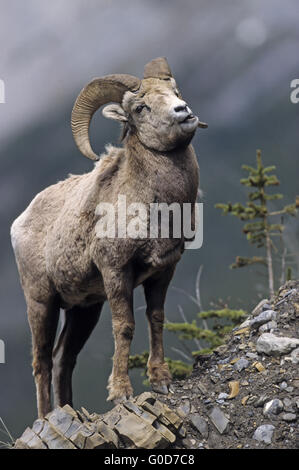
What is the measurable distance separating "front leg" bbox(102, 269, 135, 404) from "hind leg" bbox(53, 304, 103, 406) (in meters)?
1.94

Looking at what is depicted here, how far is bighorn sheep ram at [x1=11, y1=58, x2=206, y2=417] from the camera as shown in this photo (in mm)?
6703

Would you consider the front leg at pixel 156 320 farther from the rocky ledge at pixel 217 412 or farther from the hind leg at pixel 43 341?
the hind leg at pixel 43 341

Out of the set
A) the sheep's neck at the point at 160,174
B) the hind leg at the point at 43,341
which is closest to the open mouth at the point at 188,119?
the sheep's neck at the point at 160,174

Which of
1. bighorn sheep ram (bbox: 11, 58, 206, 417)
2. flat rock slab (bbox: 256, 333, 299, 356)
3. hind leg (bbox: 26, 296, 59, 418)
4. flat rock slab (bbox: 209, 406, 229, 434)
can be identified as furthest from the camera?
hind leg (bbox: 26, 296, 59, 418)

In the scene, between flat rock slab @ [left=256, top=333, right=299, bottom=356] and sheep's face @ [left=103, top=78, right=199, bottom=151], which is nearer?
sheep's face @ [left=103, top=78, right=199, bottom=151]

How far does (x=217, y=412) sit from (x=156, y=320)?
123cm

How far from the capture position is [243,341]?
772cm

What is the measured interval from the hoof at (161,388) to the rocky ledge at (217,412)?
8 centimetres

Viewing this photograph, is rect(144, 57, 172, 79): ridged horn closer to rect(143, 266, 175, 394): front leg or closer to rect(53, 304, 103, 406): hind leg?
rect(143, 266, 175, 394): front leg

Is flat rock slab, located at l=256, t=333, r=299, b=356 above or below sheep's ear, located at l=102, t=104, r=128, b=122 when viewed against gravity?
below

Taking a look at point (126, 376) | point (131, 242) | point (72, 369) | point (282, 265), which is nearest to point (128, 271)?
point (131, 242)

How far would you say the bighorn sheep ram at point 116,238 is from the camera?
6.70 meters

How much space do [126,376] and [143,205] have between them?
1.79 metres

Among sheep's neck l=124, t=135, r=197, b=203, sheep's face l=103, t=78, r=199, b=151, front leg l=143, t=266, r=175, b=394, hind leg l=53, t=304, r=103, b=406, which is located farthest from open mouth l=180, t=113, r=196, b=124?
hind leg l=53, t=304, r=103, b=406
